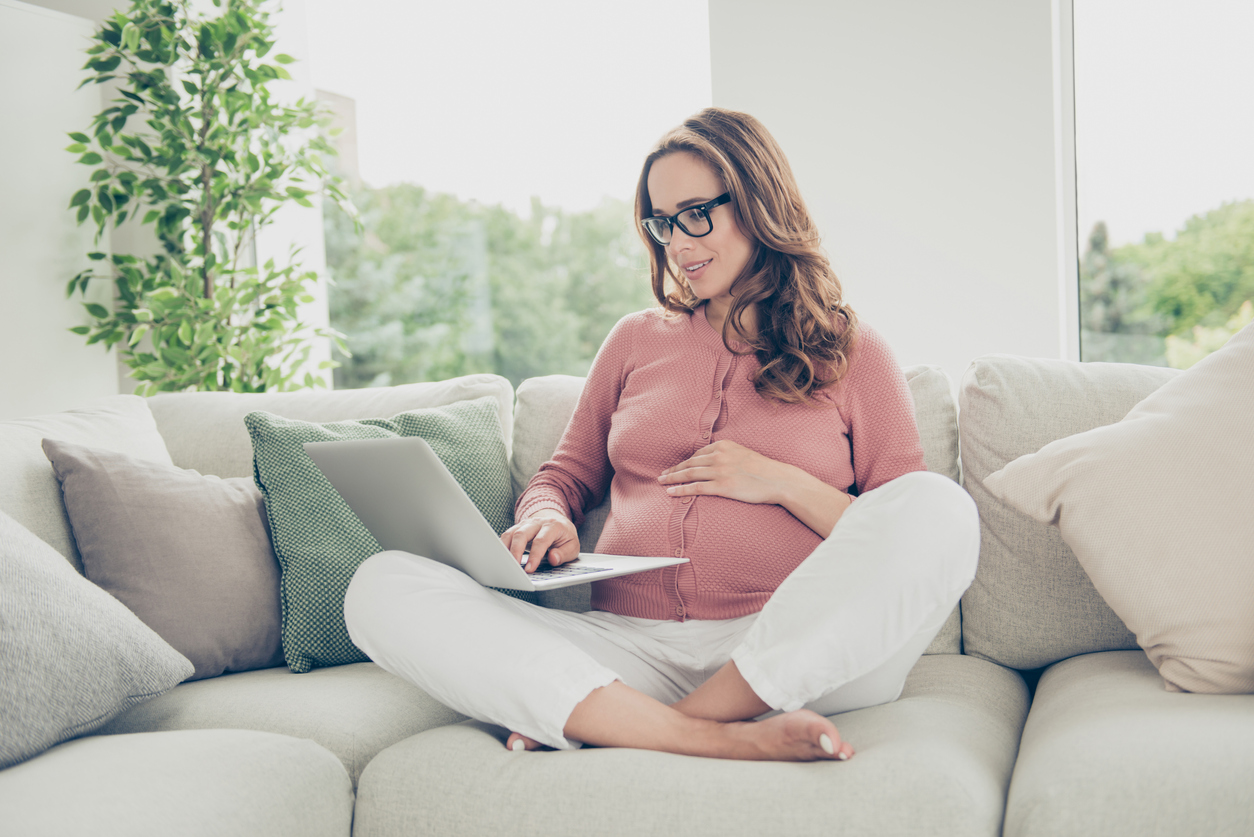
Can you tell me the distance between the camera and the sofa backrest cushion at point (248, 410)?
6.03ft

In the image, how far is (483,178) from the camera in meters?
3.85

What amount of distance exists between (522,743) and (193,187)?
221 cm

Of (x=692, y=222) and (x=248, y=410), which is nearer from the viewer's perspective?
(x=692, y=222)

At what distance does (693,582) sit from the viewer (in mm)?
1383

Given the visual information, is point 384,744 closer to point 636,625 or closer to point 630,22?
point 636,625

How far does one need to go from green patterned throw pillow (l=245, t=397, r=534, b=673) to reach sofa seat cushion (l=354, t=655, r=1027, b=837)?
16.4 inches

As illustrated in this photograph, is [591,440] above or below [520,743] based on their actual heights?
above

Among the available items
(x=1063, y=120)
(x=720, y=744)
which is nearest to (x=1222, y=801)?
(x=720, y=744)

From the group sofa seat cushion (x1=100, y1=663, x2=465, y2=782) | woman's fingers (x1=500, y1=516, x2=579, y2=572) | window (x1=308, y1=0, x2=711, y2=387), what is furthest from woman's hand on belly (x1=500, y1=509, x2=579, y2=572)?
window (x1=308, y1=0, x2=711, y2=387)

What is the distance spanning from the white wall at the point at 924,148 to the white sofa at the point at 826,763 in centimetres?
97

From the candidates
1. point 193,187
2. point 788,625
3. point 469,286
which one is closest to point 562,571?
point 788,625

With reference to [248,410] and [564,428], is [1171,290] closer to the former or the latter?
[564,428]

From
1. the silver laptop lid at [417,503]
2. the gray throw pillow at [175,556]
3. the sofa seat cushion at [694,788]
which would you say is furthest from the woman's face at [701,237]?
the gray throw pillow at [175,556]

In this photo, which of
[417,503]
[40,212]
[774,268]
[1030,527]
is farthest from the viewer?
[40,212]
